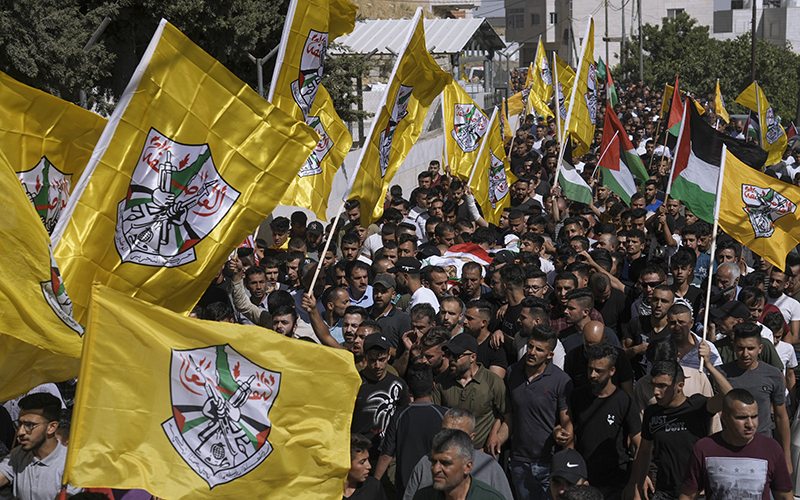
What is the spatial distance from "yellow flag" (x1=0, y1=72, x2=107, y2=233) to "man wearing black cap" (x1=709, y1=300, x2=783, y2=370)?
4.63 m

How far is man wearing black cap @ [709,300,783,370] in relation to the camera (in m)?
6.67

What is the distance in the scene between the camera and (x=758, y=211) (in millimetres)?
8078

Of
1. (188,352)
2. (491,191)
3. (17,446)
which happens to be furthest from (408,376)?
(491,191)

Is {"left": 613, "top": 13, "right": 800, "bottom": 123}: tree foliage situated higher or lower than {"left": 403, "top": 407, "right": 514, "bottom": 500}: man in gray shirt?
lower

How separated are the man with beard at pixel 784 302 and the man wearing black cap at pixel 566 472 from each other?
358 cm

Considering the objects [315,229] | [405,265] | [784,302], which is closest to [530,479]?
[405,265]

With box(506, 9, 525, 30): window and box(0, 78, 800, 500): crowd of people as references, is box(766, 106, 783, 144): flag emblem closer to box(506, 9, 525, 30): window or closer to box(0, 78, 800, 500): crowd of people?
box(0, 78, 800, 500): crowd of people

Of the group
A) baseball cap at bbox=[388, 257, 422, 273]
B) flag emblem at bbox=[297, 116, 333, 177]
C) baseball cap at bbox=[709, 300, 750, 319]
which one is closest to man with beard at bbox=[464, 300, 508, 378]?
baseball cap at bbox=[388, 257, 422, 273]

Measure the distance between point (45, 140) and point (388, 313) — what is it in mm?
3029

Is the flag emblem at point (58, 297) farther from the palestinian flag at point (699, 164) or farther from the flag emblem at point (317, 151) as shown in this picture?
the palestinian flag at point (699, 164)

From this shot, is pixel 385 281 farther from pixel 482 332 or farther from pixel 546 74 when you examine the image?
pixel 546 74

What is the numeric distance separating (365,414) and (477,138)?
26.9 feet

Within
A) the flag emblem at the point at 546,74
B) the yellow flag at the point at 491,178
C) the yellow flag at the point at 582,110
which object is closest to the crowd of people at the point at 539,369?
the yellow flag at the point at 491,178

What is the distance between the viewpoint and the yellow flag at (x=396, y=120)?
27.2ft
